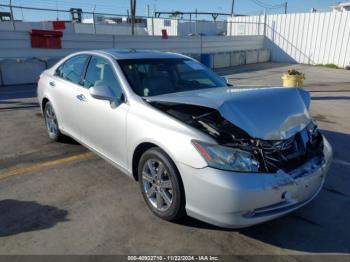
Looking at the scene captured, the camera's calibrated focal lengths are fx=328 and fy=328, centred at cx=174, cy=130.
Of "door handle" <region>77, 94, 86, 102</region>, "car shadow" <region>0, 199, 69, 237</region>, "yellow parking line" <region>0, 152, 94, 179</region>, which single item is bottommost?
"yellow parking line" <region>0, 152, 94, 179</region>

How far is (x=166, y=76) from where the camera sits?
159 inches

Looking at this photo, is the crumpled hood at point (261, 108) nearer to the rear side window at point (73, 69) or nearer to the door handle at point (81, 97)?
the door handle at point (81, 97)

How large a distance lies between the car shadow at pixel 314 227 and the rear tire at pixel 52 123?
294cm

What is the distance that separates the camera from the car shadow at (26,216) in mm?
3082

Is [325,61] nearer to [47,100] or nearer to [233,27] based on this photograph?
[233,27]

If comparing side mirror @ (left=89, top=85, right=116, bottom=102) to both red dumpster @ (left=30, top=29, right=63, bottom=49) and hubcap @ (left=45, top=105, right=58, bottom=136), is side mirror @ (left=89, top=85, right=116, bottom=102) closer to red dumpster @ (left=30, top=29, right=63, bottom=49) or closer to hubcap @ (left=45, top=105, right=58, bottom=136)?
hubcap @ (left=45, top=105, right=58, bottom=136)

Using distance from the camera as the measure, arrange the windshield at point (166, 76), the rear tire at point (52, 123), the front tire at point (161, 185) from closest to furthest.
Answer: the front tire at point (161, 185) → the windshield at point (166, 76) → the rear tire at point (52, 123)

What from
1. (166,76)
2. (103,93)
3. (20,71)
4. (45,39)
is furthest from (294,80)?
(45,39)

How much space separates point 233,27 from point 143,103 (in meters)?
23.7

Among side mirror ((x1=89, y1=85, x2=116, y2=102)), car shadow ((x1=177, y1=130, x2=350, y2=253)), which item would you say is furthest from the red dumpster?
car shadow ((x1=177, y1=130, x2=350, y2=253))

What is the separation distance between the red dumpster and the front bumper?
1206cm

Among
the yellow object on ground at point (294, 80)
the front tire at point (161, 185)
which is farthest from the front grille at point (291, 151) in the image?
the yellow object on ground at point (294, 80)

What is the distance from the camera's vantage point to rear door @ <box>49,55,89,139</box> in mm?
4434

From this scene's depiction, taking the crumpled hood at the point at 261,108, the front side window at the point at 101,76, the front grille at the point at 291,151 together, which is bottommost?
the front grille at the point at 291,151
